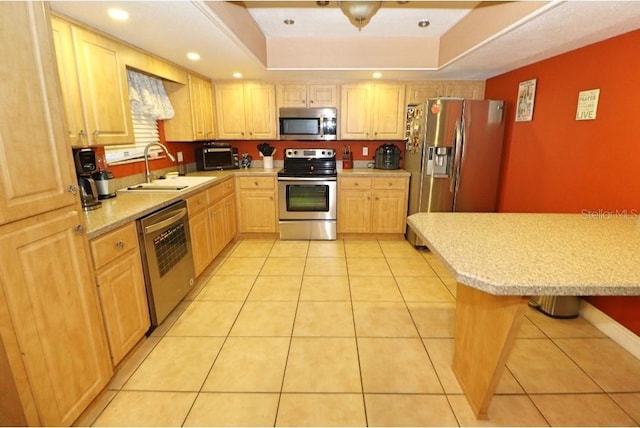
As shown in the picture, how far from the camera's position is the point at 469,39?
272 cm

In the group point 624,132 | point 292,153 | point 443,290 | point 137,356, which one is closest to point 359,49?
point 292,153

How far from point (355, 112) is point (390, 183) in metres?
1.04

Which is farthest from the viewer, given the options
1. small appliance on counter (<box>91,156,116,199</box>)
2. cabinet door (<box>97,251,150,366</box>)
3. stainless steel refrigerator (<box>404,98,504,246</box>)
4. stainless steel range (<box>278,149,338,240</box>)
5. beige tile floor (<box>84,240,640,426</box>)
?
stainless steel range (<box>278,149,338,240</box>)

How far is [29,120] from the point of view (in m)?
1.21

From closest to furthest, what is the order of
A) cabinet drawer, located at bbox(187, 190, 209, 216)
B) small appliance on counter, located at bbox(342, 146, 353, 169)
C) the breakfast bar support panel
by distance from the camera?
the breakfast bar support panel, cabinet drawer, located at bbox(187, 190, 209, 216), small appliance on counter, located at bbox(342, 146, 353, 169)

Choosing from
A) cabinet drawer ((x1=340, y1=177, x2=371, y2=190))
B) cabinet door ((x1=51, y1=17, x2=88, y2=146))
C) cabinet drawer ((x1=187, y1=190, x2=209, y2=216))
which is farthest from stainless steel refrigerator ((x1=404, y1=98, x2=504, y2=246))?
cabinet door ((x1=51, y1=17, x2=88, y2=146))

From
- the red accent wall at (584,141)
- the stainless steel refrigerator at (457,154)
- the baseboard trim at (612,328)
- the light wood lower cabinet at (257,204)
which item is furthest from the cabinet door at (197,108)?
the baseboard trim at (612,328)

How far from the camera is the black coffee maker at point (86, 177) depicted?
201cm

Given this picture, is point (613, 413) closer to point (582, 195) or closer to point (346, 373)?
point (346, 373)

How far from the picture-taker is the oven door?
3943 mm

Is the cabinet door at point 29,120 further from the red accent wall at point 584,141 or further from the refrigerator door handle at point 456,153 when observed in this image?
the refrigerator door handle at point 456,153

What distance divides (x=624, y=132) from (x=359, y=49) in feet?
8.11

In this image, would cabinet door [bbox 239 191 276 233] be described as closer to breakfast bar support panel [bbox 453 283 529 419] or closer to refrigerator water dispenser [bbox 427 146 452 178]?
refrigerator water dispenser [bbox 427 146 452 178]

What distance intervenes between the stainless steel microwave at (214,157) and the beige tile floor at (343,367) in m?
1.76
